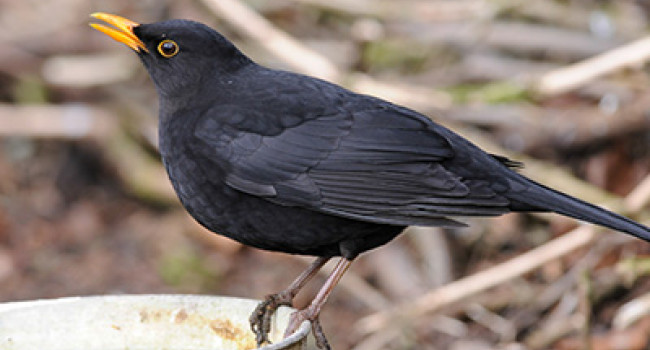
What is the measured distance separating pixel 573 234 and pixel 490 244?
1.10 metres

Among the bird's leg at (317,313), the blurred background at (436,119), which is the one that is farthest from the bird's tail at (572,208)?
the blurred background at (436,119)

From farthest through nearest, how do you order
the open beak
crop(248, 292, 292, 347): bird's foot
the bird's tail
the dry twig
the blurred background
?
the blurred background
the dry twig
the open beak
the bird's tail
crop(248, 292, 292, 347): bird's foot

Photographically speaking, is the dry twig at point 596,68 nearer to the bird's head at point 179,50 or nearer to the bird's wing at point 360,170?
the bird's wing at point 360,170

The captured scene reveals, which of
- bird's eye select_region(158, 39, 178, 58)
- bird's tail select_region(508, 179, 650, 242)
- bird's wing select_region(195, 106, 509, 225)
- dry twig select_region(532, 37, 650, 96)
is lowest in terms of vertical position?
bird's wing select_region(195, 106, 509, 225)

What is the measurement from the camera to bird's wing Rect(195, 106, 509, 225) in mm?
2854

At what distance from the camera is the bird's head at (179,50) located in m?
3.13

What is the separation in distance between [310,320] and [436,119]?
2.86 metres

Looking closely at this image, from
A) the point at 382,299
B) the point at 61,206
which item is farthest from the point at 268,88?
the point at 61,206

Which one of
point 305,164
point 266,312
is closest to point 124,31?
point 305,164

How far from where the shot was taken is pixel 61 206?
7.16m

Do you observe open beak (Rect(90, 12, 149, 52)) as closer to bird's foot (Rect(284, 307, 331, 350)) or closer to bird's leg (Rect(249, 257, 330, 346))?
bird's leg (Rect(249, 257, 330, 346))

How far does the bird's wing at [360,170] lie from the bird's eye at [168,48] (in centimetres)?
34

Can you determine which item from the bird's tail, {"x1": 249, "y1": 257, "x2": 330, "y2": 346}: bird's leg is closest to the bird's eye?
{"x1": 249, "y1": 257, "x2": 330, "y2": 346}: bird's leg

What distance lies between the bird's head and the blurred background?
2.09 metres
